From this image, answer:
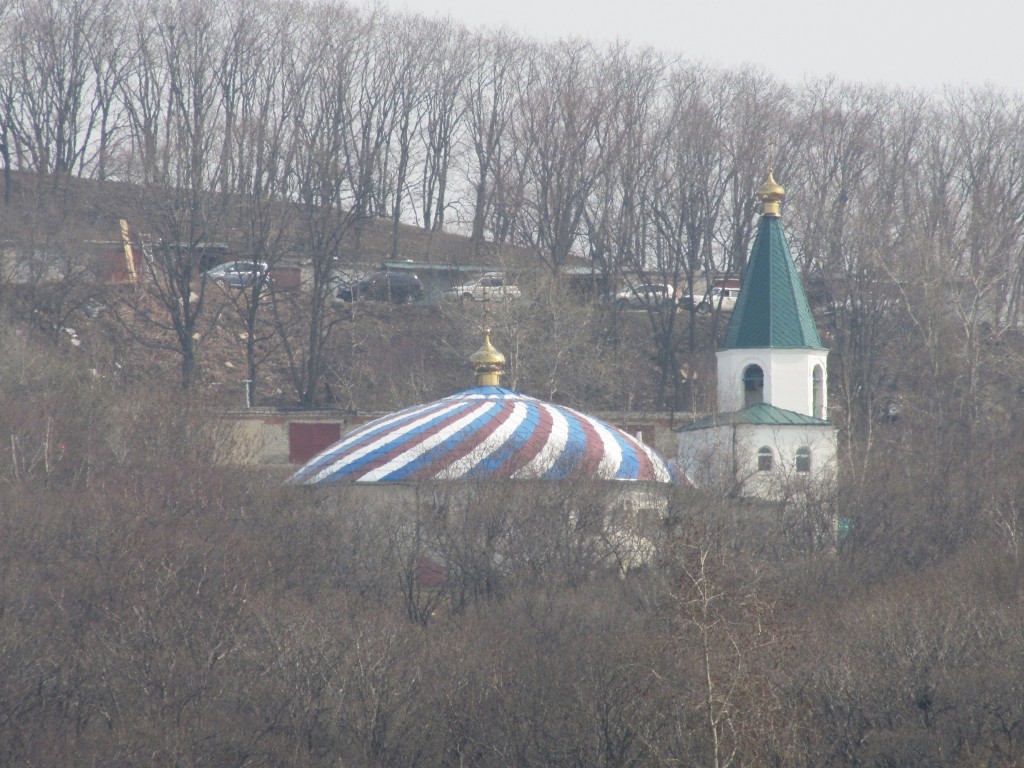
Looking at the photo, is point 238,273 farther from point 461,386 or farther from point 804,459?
point 804,459

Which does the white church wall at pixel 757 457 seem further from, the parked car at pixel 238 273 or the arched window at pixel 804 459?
the parked car at pixel 238 273

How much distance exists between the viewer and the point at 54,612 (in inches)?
1027

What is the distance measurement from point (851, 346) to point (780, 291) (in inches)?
480

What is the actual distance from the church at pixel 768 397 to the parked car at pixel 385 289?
14783mm

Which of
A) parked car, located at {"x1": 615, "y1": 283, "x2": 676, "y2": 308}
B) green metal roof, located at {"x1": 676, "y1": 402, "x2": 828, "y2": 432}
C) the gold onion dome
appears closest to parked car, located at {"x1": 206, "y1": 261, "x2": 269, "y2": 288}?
parked car, located at {"x1": 615, "y1": 283, "x2": 676, "y2": 308}

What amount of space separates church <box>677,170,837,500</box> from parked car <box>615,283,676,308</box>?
496 inches

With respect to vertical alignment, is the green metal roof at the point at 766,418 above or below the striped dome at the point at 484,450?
above

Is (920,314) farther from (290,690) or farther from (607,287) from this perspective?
(290,690)

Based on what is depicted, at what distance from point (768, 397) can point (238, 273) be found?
15.9m

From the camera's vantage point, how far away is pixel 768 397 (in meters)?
32.7

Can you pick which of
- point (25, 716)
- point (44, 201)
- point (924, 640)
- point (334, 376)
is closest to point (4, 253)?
point (44, 201)

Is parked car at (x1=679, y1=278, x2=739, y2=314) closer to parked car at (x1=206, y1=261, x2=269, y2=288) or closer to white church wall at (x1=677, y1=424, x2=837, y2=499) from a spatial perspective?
parked car at (x1=206, y1=261, x2=269, y2=288)

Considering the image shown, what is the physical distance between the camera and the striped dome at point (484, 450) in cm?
3075

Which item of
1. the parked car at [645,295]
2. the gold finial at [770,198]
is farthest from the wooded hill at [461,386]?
the gold finial at [770,198]
